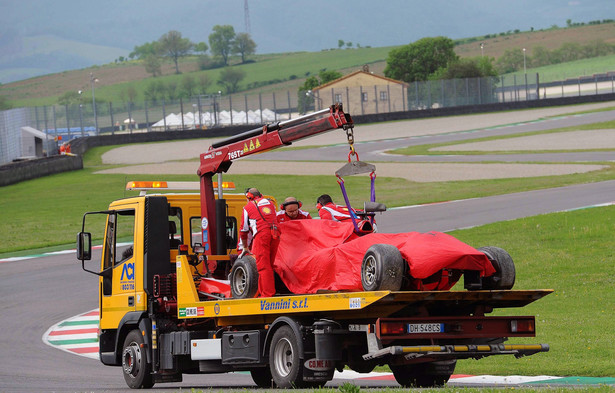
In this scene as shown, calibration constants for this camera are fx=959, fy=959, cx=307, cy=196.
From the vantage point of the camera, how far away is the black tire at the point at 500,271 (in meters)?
10.0

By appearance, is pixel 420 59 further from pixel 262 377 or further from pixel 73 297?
pixel 262 377

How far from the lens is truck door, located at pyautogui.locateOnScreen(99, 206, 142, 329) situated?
41.9 feet

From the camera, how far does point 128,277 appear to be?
505 inches

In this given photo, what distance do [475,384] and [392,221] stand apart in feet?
57.3

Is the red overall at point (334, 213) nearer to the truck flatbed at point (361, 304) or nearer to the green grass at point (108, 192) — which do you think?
the truck flatbed at point (361, 304)

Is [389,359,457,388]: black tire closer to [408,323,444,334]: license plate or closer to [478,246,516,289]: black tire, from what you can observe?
[478,246,516,289]: black tire

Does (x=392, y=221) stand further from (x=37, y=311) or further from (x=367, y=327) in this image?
(x=367, y=327)

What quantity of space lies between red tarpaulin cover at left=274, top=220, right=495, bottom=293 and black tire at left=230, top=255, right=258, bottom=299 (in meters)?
0.29

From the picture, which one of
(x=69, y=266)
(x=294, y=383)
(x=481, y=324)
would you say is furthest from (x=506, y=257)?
(x=69, y=266)

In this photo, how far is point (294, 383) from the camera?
998cm

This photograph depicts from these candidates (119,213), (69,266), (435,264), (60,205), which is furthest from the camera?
(60,205)

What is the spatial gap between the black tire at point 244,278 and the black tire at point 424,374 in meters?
1.93

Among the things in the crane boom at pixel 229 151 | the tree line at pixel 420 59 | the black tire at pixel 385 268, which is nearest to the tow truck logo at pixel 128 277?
the crane boom at pixel 229 151

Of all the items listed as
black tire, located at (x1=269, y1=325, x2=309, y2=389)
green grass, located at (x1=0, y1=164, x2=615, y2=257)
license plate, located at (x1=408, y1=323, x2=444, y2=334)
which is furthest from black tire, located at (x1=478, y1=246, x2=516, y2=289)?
green grass, located at (x1=0, y1=164, x2=615, y2=257)
